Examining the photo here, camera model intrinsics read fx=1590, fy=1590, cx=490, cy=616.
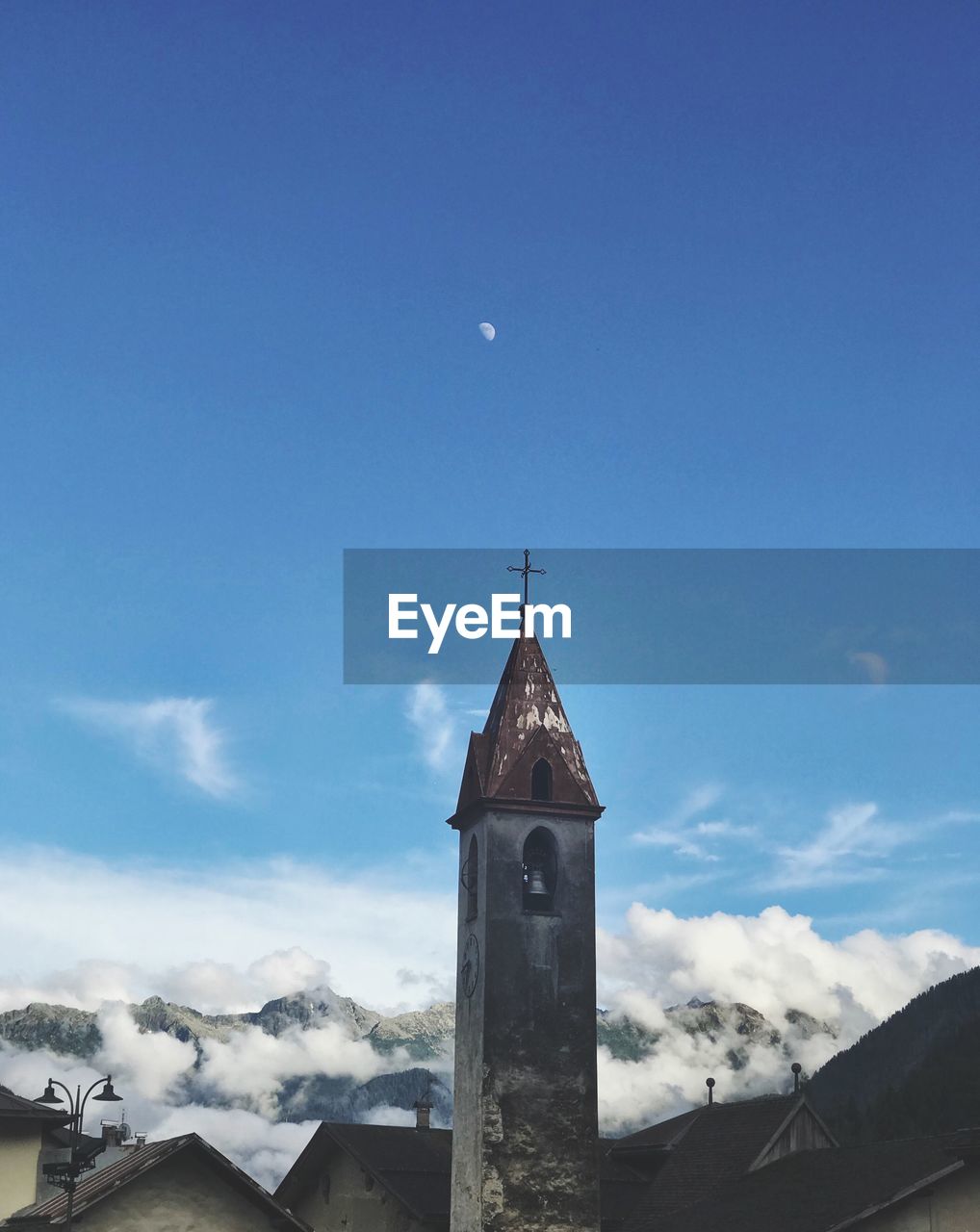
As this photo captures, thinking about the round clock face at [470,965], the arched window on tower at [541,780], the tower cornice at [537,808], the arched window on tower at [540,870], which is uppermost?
the arched window on tower at [541,780]

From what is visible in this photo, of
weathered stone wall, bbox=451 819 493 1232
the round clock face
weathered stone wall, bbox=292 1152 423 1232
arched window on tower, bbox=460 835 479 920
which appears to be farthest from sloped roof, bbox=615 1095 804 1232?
arched window on tower, bbox=460 835 479 920

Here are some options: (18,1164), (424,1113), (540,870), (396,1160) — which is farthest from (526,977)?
(18,1164)

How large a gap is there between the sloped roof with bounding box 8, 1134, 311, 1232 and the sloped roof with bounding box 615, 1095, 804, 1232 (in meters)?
14.3

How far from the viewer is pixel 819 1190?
32.0 m

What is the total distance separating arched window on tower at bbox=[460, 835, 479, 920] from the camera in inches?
1507

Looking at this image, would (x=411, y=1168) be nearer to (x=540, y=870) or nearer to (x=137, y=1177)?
(x=540, y=870)

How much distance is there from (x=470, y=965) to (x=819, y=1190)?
9.65m

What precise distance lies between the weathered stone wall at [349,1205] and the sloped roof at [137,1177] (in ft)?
45.1

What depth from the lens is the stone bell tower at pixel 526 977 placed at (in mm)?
34781

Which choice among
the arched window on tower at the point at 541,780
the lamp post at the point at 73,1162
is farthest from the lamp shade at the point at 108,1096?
the arched window on tower at the point at 541,780

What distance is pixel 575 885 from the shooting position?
124ft

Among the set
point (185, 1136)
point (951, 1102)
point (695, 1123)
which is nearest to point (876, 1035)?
point (951, 1102)

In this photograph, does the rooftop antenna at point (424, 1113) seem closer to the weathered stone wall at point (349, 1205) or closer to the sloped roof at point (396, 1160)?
the sloped roof at point (396, 1160)

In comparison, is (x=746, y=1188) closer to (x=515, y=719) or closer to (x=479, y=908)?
(x=479, y=908)
